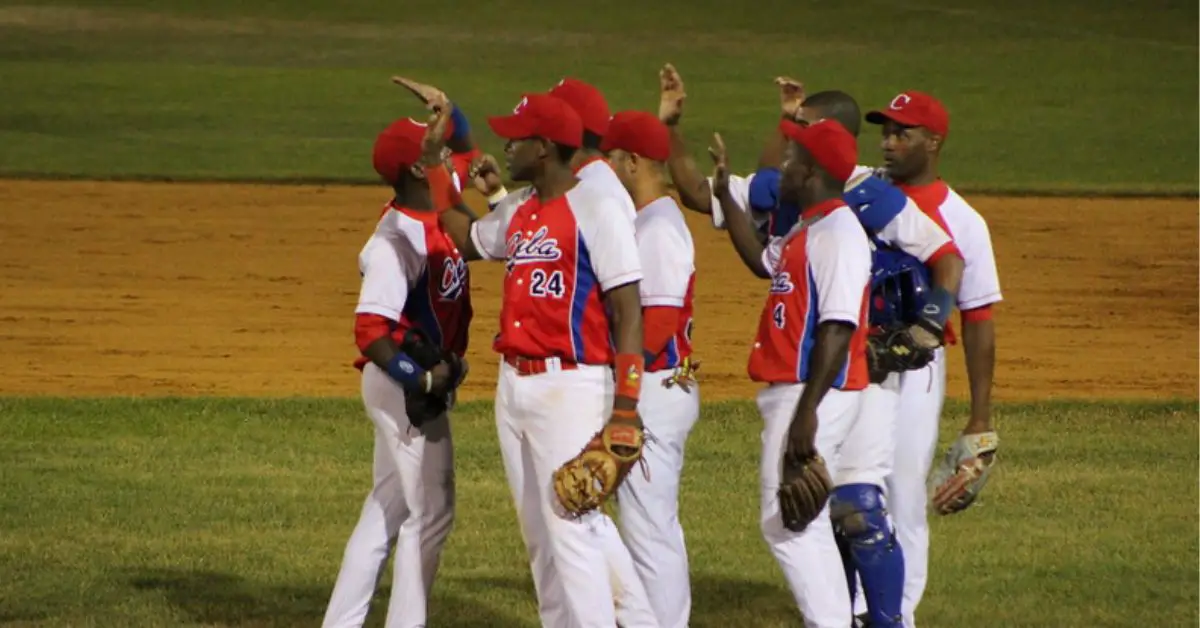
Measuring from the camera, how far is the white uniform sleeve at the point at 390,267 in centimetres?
675

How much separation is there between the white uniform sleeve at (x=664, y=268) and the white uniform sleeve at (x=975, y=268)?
1000mm

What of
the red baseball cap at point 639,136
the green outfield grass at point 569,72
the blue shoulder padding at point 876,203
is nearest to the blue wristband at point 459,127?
the red baseball cap at point 639,136

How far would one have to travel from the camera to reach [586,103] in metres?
6.63

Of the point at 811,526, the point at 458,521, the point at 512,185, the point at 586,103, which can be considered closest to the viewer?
the point at 811,526

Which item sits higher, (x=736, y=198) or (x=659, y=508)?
(x=736, y=198)

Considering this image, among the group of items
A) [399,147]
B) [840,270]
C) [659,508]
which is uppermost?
[399,147]

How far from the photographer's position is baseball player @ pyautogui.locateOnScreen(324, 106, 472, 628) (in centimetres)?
674

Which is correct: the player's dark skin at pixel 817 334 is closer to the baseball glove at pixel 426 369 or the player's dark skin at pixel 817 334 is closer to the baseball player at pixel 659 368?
the baseball player at pixel 659 368

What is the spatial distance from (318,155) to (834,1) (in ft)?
59.5

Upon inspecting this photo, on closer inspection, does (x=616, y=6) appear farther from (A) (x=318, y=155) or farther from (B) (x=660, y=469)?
(B) (x=660, y=469)

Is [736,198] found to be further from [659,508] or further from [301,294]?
[301,294]

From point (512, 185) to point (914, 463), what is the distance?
13.8 m

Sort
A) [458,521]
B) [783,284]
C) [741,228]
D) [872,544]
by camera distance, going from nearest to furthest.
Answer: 1. [783,284]
2. [872,544]
3. [741,228]
4. [458,521]

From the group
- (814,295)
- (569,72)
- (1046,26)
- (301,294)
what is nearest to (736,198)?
(814,295)
